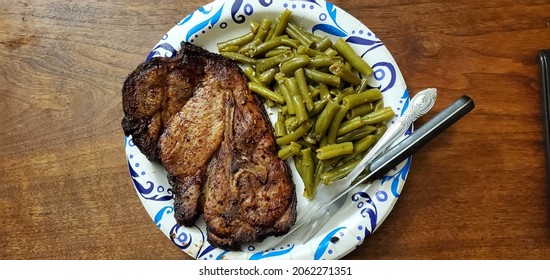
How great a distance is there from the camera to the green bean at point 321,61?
8.84 feet

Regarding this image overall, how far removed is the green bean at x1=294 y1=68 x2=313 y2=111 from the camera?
8.80 feet

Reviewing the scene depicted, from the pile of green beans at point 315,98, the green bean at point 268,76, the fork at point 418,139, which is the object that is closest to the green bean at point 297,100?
the pile of green beans at point 315,98

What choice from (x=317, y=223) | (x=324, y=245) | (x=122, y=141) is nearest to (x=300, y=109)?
(x=317, y=223)

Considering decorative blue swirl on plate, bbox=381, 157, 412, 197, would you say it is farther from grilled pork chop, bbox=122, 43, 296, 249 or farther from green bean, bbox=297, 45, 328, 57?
green bean, bbox=297, 45, 328, 57

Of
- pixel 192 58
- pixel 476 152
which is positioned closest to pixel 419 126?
pixel 476 152

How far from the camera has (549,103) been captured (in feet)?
9.21

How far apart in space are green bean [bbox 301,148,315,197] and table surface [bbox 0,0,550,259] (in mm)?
487

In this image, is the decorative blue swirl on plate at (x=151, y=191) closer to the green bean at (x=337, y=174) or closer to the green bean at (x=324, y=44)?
the green bean at (x=337, y=174)

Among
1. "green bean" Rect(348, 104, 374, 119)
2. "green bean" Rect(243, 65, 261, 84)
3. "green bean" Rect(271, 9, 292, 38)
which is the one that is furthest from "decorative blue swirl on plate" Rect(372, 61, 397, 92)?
"green bean" Rect(243, 65, 261, 84)

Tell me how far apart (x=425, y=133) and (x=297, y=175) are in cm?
73

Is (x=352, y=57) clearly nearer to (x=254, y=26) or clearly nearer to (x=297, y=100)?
(x=297, y=100)

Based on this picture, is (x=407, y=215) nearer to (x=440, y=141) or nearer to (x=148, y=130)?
(x=440, y=141)

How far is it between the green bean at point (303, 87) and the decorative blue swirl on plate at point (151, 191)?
2.98ft

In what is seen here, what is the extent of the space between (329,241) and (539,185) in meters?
1.26
